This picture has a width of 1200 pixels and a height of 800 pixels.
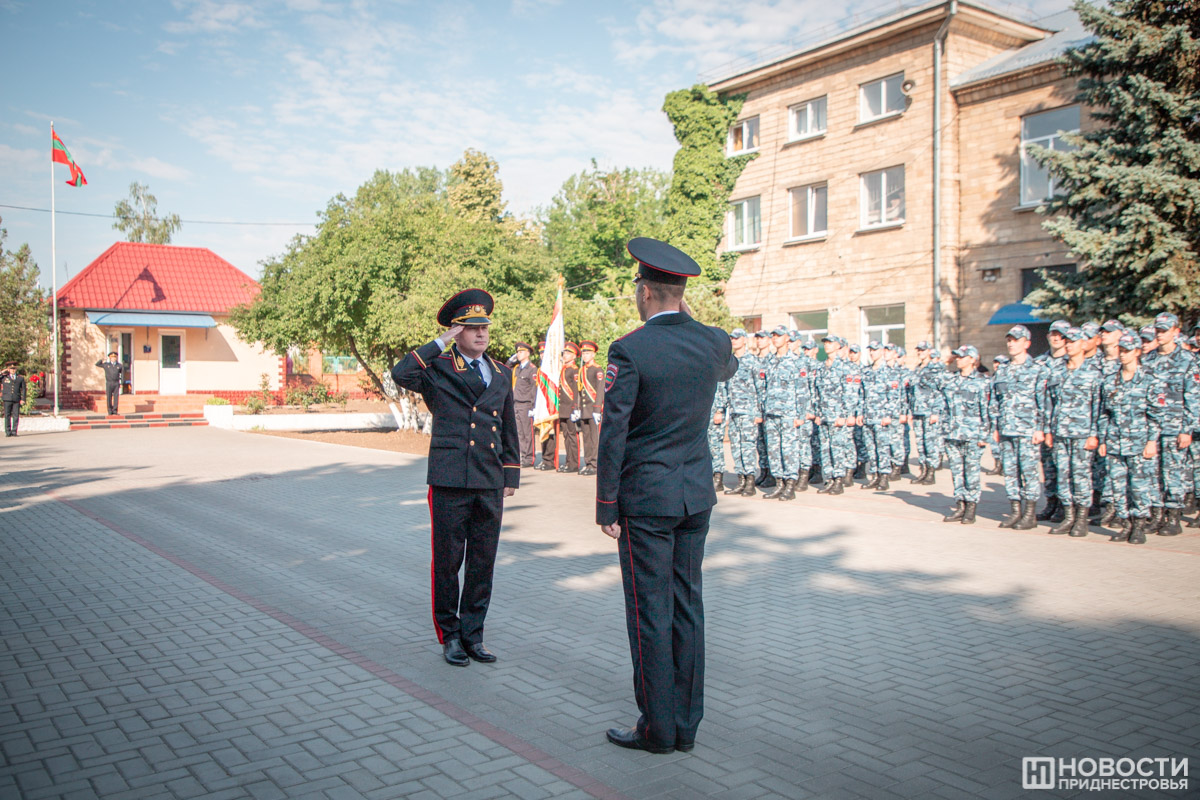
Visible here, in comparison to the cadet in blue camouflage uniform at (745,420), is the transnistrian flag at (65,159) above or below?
above

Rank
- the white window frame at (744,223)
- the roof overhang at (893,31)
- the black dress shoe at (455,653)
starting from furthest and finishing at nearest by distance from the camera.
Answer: the white window frame at (744,223) < the roof overhang at (893,31) < the black dress shoe at (455,653)

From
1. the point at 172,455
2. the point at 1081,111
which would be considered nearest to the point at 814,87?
the point at 1081,111

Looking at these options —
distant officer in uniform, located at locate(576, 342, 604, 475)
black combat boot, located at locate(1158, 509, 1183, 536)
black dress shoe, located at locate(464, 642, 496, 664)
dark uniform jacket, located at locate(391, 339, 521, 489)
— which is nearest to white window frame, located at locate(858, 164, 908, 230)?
distant officer in uniform, located at locate(576, 342, 604, 475)

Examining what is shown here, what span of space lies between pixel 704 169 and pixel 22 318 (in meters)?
24.0

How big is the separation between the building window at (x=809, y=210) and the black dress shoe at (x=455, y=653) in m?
22.2

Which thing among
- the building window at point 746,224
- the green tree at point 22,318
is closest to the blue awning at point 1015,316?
the building window at point 746,224

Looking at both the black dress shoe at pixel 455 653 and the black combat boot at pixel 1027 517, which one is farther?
the black combat boot at pixel 1027 517

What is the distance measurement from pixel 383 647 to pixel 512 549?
3.14m

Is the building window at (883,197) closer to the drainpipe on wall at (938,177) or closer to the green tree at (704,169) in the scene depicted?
the drainpipe on wall at (938,177)

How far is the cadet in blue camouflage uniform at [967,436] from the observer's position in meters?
9.79

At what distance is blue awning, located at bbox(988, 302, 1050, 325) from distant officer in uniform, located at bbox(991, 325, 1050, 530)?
11.9 meters

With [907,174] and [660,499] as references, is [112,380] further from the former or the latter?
[660,499]

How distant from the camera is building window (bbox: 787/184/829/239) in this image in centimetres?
2561

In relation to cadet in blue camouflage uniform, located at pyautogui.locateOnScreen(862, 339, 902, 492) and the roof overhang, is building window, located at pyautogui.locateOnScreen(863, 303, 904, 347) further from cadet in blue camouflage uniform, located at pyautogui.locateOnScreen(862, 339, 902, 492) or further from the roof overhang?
cadet in blue camouflage uniform, located at pyautogui.locateOnScreen(862, 339, 902, 492)
